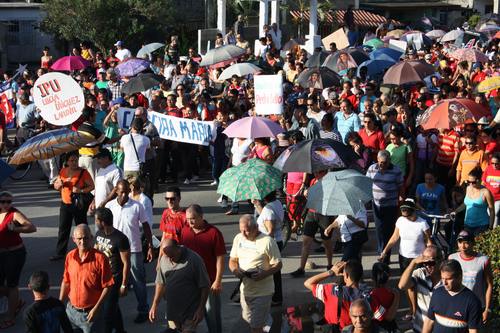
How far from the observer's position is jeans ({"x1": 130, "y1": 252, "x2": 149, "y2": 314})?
9938mm

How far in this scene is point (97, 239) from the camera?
920 centimetres

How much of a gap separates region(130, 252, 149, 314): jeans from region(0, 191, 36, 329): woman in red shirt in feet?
3.78

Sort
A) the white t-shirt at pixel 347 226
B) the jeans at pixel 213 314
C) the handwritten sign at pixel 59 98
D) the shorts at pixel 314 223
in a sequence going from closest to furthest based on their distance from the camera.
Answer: the jeans at pixel 213 314
the white t-shirt at pixel 347 226
the shorts at pixel 314 223
the handwritten sign at pixel 59 98

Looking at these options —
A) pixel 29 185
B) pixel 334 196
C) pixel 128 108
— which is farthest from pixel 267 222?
pixel 29 185

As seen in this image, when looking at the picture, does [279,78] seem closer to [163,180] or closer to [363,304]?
[163,180]

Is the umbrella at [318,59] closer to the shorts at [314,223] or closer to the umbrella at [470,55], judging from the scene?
the umbrella at [470,55]

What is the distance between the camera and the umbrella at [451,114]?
13.4m

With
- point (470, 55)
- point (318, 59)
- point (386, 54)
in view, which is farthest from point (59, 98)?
point (470, 55)

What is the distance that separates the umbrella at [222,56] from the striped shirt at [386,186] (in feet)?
32.8

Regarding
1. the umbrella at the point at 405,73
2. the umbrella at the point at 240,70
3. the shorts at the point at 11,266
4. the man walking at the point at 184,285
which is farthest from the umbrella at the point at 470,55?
the man walking at the point at 184,285

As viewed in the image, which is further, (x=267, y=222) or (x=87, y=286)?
(x=267, y=222)

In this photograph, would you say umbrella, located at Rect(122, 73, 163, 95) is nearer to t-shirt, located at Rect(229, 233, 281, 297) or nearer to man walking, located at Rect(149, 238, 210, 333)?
t-shirt, located at Rect(229, 233, 281, 297)

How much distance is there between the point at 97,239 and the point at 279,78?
6882mm

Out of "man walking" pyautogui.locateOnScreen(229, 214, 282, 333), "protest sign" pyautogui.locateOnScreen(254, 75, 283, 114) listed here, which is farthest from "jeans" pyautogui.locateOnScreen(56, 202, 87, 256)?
"protest sign" pyautogui.locateOnScreen(254, 75, 283, 114)
